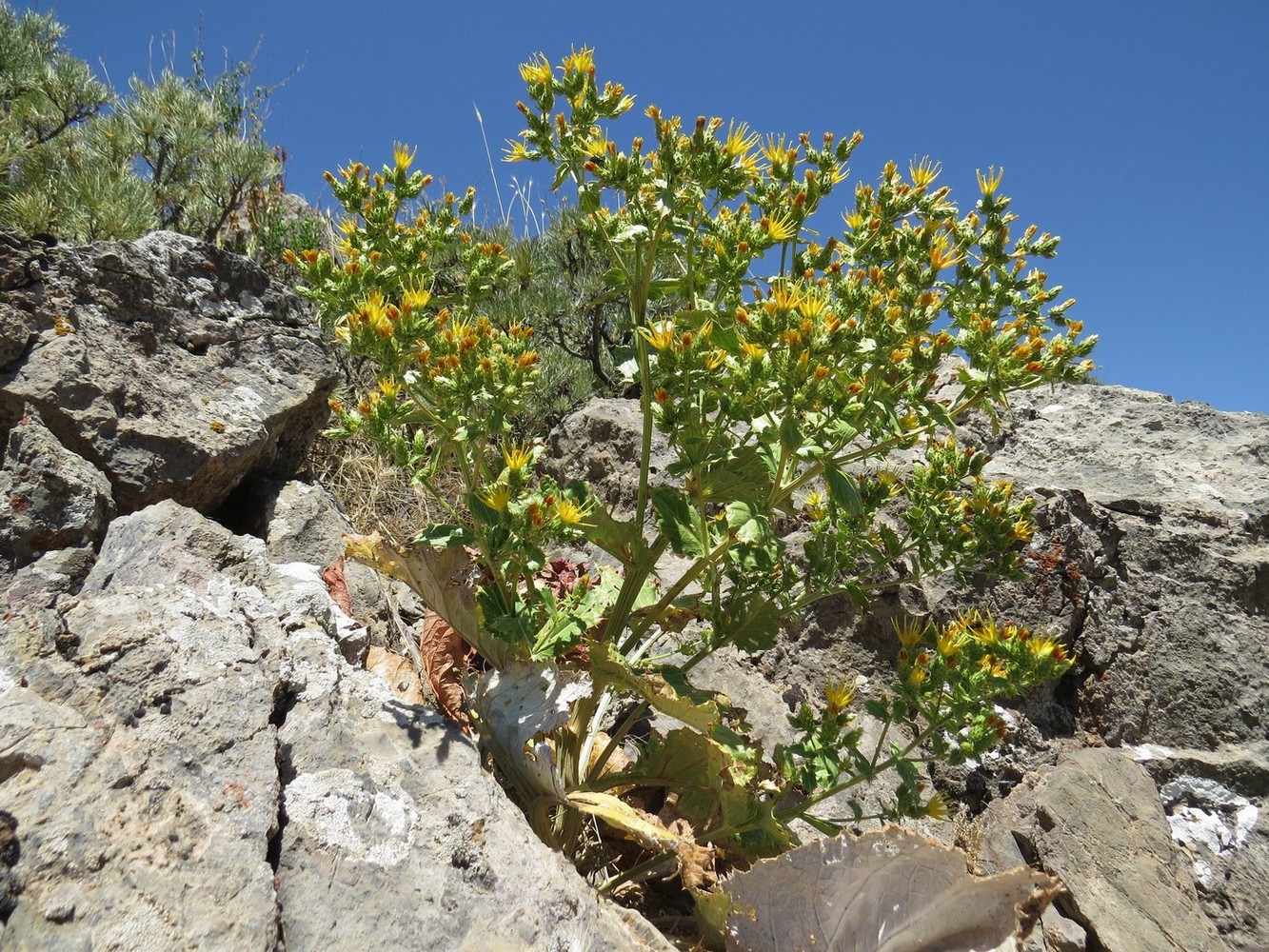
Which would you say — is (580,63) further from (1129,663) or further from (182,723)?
(1129,663)

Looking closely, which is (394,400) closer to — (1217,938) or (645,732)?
(645,732)

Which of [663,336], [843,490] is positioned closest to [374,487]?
[663,336]

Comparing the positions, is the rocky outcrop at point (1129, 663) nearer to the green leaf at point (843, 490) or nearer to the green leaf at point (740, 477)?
the green leaf at point (740, 477)

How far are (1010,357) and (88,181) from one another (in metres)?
4.82

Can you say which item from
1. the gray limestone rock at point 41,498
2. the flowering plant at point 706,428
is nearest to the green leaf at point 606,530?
the flowering plant at point 706,428

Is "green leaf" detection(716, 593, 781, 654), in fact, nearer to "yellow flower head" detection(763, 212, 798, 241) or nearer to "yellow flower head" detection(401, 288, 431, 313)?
"yellow flower head" detection(763, 212, 798, 241)

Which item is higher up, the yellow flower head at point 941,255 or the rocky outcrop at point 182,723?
the yellow flower head at point 941,255

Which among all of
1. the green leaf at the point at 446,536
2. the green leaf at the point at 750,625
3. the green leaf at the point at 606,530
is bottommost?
the green leaf at the point at 446,536

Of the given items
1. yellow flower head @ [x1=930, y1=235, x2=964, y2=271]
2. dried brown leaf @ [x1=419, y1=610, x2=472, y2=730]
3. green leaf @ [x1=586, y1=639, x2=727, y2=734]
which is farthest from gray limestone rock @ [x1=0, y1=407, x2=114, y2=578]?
yellow flower head @ [x1=930, y1=235, x2=964, y2=271]

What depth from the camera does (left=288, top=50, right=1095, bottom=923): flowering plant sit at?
71.3 inches

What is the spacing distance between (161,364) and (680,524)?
201 cm

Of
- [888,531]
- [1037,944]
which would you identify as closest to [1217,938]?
[1037,944]

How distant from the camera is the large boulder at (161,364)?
2469mm

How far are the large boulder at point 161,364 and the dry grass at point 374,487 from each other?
85cm
